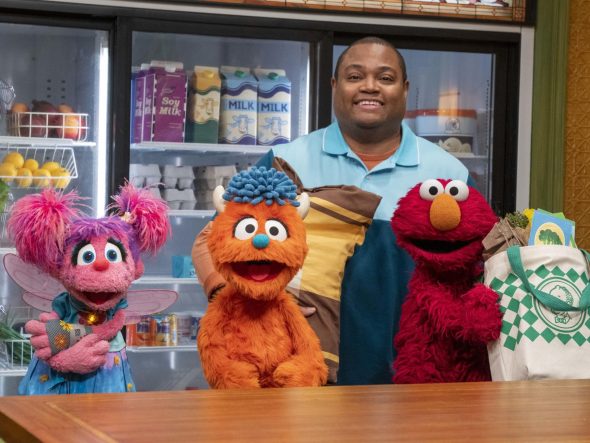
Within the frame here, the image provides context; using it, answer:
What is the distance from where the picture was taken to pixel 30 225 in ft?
6.81

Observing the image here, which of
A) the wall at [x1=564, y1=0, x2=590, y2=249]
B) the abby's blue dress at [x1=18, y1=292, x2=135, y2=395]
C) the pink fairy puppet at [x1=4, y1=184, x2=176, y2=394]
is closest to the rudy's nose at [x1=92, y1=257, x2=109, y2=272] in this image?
the pink fairy puppet at [x1=4, y1=184, x2=176, y2=394]

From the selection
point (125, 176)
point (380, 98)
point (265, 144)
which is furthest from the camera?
point (265, 144)

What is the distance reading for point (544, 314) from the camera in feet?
6.32

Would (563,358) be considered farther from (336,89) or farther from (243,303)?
(336,89)

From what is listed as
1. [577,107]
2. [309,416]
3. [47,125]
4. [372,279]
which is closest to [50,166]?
[47,125]

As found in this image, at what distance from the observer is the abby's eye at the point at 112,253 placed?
212cm

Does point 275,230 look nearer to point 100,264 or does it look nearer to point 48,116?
point 100,264

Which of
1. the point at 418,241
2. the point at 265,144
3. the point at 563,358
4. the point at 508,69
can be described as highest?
the point at 508,69

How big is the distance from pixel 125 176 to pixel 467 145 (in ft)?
4.68

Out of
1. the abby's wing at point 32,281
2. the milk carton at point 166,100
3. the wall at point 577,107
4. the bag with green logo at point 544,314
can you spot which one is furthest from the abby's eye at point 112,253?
the wall at point 577,107

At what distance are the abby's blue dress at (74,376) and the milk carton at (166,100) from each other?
5.89 feet

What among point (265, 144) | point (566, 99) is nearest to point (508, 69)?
point (566, 99)

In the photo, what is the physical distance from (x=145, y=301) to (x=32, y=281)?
26 cm

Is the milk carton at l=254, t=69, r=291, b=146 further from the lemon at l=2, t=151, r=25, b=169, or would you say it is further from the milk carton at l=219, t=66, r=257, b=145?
the lemon at l=2, t=151, r=25, b=169
